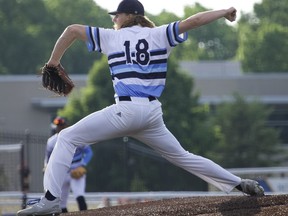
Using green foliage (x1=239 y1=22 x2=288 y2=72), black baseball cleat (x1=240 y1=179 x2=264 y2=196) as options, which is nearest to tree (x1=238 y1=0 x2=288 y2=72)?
green foliage (x1=239 y1=22 x2=288 y2=72)

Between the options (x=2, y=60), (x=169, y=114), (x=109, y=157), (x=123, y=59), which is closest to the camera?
(x=123, y=59)

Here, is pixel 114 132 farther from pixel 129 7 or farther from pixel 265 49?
pixel 265 49

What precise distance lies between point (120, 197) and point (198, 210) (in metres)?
9.76

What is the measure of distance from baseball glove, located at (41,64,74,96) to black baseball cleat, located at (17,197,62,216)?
1124mm

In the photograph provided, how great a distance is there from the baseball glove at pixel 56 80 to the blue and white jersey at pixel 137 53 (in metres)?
0.49

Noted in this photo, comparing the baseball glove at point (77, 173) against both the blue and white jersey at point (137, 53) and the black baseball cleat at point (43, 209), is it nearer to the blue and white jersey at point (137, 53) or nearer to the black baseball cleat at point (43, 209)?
A: the black baseball cleat at point (43, 209)

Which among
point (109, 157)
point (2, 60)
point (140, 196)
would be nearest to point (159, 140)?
point (140, 196)

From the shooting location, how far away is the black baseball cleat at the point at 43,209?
888 centimetres

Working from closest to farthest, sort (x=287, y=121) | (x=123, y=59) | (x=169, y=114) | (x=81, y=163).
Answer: (x=123, y=59), (x=81, y=163), (x=169, y=114), (x=287, y=121)

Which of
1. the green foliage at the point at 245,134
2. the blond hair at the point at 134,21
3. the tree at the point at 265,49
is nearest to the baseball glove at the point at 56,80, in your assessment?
the blond hair at the point at 134,21

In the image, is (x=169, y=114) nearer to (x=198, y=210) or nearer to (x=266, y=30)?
(x=198, y=210)

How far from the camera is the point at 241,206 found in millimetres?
8859

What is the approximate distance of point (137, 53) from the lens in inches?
347

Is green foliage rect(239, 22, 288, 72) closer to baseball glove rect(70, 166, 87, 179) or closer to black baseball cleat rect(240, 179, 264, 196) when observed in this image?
baseball glove rect(70, 166, 87, 179)
